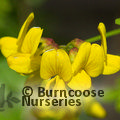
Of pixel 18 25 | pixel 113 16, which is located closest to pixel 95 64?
pixel 18 25

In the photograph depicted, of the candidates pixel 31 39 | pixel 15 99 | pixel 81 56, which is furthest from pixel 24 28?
pixel 15 99

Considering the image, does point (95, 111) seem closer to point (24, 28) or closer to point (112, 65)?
point (112, 65)

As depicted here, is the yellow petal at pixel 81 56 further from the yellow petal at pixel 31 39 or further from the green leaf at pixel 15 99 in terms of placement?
the green leaf at pixel 15 99

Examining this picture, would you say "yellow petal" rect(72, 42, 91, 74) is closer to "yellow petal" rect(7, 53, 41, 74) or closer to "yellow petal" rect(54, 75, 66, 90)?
"yellow petal" rect(54, 75, 66, 90)

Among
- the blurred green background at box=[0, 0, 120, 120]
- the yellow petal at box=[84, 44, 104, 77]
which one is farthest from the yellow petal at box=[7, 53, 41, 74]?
the blurred green background at box=[0, 0, 120, 120]

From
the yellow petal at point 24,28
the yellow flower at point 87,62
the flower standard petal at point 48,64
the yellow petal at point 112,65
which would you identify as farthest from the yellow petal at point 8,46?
the yellow petal at point 112,65

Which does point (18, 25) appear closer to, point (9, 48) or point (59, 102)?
point (9, 48)
